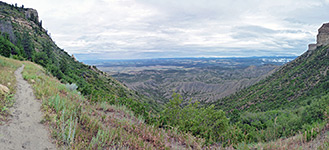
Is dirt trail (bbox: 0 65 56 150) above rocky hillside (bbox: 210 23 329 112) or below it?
above

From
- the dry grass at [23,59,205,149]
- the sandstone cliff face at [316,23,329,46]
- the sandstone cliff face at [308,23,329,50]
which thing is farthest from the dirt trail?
the sandstone cliff face at [316,23,329,46]

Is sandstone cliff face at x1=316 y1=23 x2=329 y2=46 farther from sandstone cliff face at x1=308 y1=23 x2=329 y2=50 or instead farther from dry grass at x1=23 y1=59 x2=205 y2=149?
dry grass at x1=23 y1=59 x2=205 y2=149

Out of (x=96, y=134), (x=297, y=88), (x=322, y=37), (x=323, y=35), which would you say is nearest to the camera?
(x=96, y=134)

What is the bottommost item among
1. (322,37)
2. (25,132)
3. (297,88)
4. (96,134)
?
(297,88)

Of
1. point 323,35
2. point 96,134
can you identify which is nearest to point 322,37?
point 323,35

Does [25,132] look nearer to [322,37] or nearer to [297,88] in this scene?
[297,88]

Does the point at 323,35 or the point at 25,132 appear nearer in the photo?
the point at 25,132

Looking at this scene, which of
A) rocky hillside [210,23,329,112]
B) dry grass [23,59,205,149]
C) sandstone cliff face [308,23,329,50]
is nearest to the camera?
dry grass [23,59,205,149]

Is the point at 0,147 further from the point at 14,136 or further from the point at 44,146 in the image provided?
the point at 44,146

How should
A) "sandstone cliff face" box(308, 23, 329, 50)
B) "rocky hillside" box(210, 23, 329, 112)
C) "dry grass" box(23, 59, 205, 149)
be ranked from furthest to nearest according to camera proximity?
"sandstone cliff face" box(308, 23, 329, 50) → "rocky hillside" box(210, 23, 329, 112) → "dry grass" box(23, 59, 205, 149)

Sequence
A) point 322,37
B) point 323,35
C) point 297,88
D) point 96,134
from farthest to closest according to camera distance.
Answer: point 322,37 → point 323,35 → point 297,88 → point 96,134

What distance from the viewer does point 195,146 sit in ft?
18.1

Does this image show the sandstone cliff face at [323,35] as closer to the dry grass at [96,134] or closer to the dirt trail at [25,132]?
the dry grass at [96,134]

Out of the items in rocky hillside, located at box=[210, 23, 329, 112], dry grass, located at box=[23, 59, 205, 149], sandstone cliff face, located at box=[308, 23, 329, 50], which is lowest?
rocky hillside, located at box=[210, 23, 329, 112]
